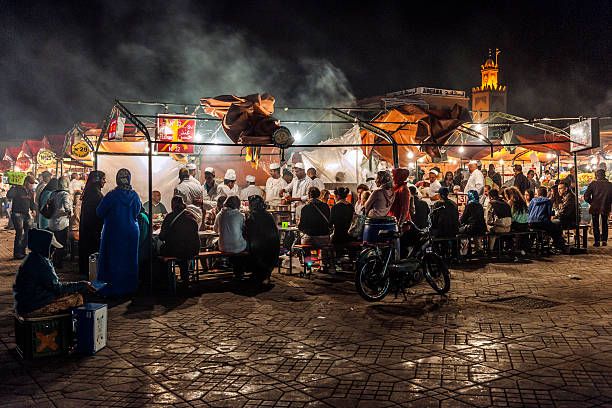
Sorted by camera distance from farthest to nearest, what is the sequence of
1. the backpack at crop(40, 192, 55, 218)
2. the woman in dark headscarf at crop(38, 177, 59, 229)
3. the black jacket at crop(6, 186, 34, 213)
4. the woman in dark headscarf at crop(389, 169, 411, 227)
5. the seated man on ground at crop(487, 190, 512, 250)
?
the black jacket at crop(6, 186, 34, 213), the seated man on ground at crop(487, 190, 512, 250), the woman in dark headscarf at crop(38, 177, 59, 229), the backpack at crop(40, 192, 55, 218), the woman in dark headscarf at crop(389, 169, 411, 227)

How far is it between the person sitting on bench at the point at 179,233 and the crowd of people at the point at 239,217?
0.02m

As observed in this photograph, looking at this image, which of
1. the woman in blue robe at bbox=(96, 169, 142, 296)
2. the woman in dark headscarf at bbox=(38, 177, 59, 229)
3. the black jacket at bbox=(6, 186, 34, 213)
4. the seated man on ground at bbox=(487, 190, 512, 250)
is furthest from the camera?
the black jacket at bbox=(6, 186, 34, 213)

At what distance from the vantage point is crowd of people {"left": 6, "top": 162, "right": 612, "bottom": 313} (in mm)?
8531

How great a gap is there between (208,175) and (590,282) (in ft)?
28.5

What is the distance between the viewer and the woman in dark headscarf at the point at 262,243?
9.62 meters

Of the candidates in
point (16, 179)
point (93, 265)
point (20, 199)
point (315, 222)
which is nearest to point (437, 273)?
point (315, 222)

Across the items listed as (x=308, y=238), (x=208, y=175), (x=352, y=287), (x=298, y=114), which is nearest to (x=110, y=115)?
(x=208, y=175)

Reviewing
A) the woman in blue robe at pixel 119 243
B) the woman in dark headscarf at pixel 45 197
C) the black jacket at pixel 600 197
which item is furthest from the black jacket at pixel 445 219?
the woman in dark headscarf at pixel 45 197

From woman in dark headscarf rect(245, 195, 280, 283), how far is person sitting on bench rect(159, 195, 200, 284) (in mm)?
1109

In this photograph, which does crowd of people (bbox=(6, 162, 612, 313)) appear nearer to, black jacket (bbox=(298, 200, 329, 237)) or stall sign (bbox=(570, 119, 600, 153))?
black jacket (bbox=(298, 200, 329, 237))

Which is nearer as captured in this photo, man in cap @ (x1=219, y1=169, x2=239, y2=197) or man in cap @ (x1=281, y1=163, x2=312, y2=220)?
man in cap @ (x1=219, y1=169, x2=239, y2=197)

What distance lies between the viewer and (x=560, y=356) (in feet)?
17.8

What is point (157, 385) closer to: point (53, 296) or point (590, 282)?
point (53, 296)

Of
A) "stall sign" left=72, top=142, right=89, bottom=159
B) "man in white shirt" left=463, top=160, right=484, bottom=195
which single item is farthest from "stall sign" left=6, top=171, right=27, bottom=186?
"man in white shirt" left=463, top=160, right=484, bottom=195
